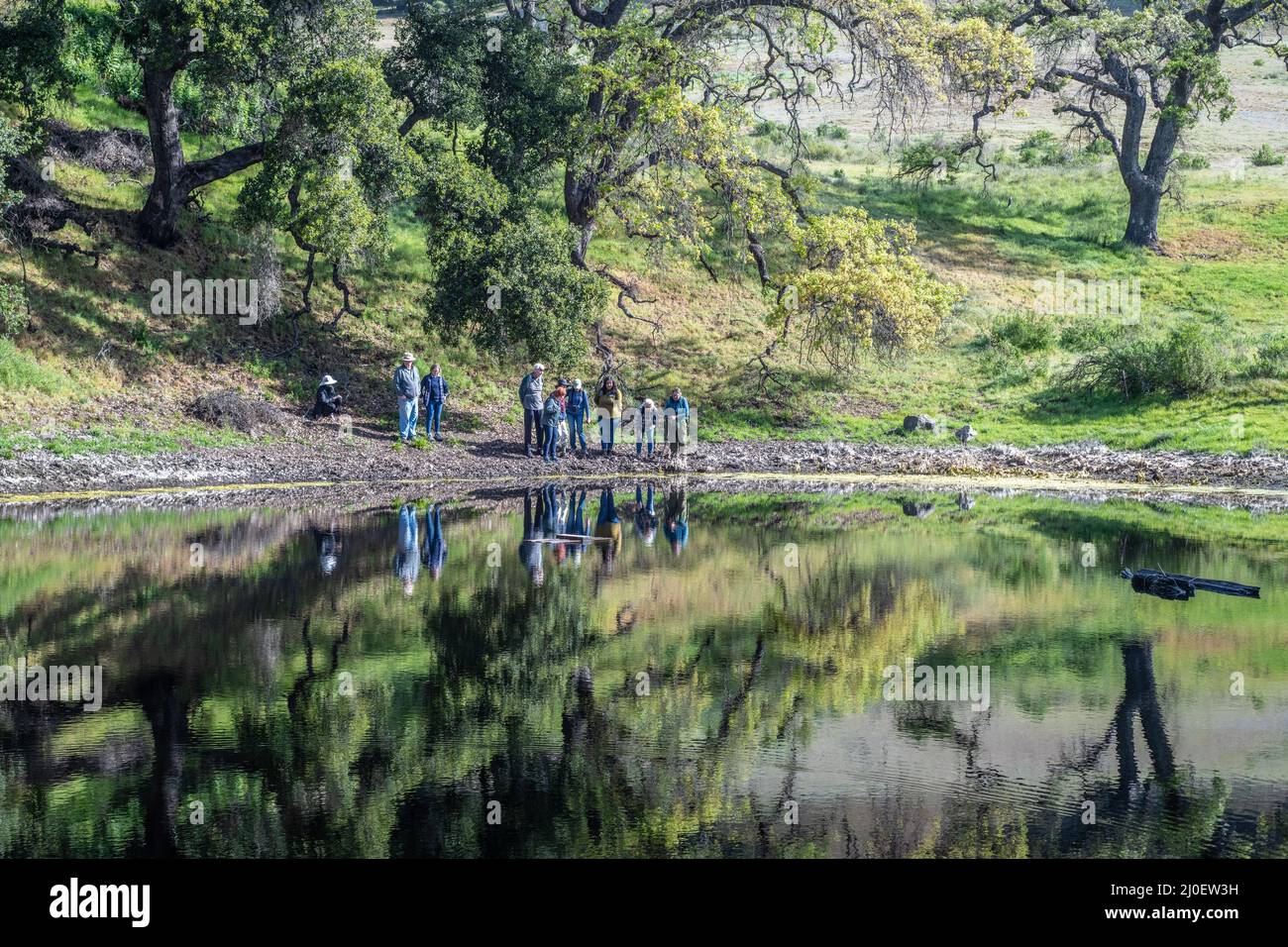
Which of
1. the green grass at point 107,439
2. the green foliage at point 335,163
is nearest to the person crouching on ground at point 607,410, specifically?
the green foliage at point 335,163

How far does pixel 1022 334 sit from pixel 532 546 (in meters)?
25.6

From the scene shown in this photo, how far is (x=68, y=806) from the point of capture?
10.0 m

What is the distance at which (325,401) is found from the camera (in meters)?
34.5

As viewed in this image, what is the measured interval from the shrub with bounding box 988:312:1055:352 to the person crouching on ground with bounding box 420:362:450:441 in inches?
706

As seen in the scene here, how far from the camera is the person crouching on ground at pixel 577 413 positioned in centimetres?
3469

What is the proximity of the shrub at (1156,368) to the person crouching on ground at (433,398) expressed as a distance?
17265mm

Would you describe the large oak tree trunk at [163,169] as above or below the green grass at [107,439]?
above

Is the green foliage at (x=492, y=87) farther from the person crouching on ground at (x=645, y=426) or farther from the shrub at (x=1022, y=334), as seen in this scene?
the shrub at (x=1022, y=334)

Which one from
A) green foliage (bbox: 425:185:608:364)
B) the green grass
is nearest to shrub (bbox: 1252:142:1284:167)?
green foliage (bbox: 425:185:608:364)

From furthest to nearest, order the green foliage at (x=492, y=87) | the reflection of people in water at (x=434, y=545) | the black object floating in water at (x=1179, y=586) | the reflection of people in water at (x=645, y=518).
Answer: the green foliage at (x=492, y=87) < the reflection of people in water at (x=645, y=518) < the reflection of people in water at (x=434, y=545) < the black object floating in water at (x=1179, y=586)

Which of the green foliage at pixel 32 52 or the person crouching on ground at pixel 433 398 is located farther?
the green foliage at pixel 32 52

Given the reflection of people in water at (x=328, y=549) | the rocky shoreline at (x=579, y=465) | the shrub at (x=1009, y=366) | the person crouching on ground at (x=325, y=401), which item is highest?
the shrub at (x=1009, y=366)

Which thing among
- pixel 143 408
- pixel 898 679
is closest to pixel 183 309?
pixel 143 408
